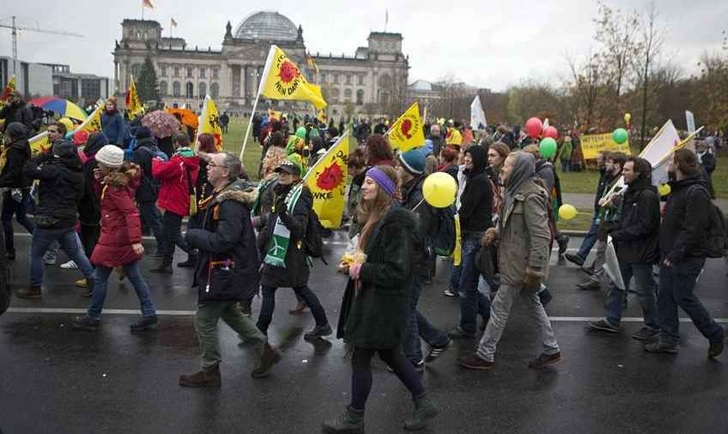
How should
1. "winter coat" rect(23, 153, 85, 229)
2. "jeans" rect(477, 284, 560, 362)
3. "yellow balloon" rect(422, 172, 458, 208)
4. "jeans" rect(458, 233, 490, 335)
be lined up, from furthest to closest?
"winter coat" rect(23, 153, 85, 229) < "jeans" rect(458, 233, 490, 335) < "jeans" rect(477, 284, 560, 362) < "yellow balloon" rect(422, 172, 458, 208)

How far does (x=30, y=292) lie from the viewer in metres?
8.05

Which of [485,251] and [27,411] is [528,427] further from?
[27,411]

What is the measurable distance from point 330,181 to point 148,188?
300cm

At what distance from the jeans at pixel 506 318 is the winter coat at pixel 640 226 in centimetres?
137

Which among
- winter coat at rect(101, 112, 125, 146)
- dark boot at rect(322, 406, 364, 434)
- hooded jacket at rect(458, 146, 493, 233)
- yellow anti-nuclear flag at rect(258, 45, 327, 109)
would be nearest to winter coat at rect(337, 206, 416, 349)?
dark boot at rect(322, 406, 364, 434)

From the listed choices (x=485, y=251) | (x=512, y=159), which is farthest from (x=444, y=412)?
(x=512, y=159)

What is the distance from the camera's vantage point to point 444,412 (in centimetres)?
542

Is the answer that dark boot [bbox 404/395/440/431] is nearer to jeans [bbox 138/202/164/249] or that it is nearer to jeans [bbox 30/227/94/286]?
jeans [bbox 30/227/94/286]

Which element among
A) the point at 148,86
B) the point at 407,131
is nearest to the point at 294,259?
the point at 407,131

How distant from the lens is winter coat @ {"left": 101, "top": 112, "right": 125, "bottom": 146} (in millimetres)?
14008

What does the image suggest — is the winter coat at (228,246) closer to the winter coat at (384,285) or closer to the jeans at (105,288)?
the winter coat at (384,285)

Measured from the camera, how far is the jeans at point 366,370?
15.9 ft

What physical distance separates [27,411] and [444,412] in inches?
113

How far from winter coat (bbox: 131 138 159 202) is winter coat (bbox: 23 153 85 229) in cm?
222
